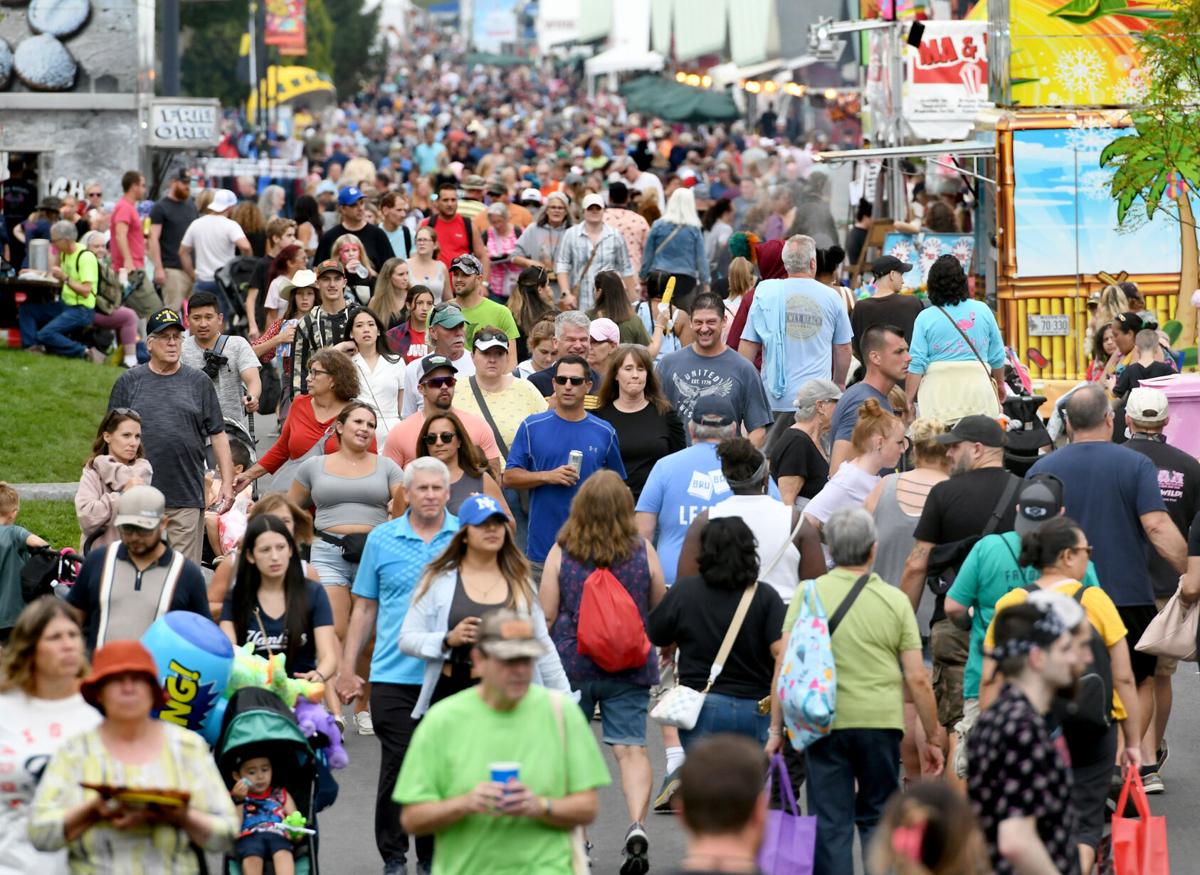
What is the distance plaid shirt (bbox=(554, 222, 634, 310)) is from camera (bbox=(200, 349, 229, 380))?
441cm

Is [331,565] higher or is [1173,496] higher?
[1173,496]

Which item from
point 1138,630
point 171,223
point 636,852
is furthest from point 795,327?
point 171,223

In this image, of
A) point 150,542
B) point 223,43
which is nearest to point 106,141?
point 150,542

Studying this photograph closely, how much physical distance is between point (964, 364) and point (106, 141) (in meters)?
19.7

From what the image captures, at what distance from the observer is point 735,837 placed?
5.16 m

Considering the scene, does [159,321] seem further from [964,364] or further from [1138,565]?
[1138,565]

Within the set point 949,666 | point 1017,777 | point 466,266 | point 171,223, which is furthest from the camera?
point 171,223

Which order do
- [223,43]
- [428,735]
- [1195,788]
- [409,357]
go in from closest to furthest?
[428,735] < [1195,788] < [409,357] < [223,43]

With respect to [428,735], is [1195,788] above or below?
below

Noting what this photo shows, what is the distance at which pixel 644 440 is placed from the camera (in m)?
11.6

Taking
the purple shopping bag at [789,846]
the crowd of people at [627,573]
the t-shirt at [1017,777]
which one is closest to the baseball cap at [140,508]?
the crowd of people at [627,573]

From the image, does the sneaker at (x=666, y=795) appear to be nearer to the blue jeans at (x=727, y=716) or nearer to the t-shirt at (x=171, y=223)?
the blue jeans at (x=727, y=716)

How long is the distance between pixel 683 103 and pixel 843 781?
52706 millimetres

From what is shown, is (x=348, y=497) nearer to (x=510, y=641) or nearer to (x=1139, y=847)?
(x=1139, y=847)
